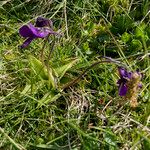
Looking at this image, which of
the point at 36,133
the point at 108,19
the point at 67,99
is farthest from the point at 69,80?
the point at 108,19

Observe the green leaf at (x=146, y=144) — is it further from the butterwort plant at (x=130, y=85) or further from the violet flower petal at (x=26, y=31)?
the violet flower petal at (x=26, y=31)

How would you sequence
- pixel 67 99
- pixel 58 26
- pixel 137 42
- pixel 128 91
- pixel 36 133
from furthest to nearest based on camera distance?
1. pixel 58 26
2. pixel 137 42
3. pixel 67 99
4. pixel 36 133
5. pixel 128 91

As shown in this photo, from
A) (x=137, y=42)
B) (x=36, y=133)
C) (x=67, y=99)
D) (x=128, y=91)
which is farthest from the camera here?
(x=137, y=42)

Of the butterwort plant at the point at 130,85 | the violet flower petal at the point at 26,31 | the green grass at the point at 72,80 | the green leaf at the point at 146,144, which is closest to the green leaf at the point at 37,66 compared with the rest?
the green grass at the point at 72,80

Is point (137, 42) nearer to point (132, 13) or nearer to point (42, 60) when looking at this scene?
point (132, 13)

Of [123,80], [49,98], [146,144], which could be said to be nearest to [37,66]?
[49,98]

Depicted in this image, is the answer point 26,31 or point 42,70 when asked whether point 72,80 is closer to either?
point 42,70

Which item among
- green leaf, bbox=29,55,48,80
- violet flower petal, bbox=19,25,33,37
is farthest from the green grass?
violet flower petal, bbox=19,25,33,37

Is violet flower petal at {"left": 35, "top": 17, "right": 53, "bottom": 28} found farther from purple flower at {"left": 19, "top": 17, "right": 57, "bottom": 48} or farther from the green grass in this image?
the green grass
